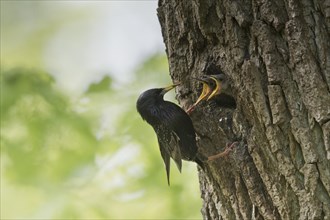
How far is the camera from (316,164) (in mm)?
1718

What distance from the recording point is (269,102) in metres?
1.81

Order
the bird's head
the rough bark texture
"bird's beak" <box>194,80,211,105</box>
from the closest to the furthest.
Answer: the rough bark texture → the bird's head → "bird's beak" <box>194,80,211,105</box>

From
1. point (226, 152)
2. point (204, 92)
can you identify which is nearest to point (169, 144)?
point (204, 92)

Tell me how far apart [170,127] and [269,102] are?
0.64 meters

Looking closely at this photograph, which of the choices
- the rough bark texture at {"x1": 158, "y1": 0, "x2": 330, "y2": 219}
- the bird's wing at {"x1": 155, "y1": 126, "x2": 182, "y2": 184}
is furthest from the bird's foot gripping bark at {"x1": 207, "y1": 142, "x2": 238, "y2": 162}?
the bird's wing at {"x1": 155, "y1": 126, "x2": 182, "y2": 184}

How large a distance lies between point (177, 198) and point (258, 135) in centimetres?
154

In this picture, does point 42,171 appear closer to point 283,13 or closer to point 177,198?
point 177,198

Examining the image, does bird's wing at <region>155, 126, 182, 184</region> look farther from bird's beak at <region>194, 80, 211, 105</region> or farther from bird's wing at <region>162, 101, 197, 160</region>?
bird's beak at <region>194, 80, 211, 105</region>

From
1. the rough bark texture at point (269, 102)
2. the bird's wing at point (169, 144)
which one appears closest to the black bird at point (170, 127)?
the bird's wing at point (169, 144)

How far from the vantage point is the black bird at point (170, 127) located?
2.18 m

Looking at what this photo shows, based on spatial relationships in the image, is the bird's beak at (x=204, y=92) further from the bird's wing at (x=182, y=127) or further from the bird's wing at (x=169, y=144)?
the bird's wing at (x=169, y=144)

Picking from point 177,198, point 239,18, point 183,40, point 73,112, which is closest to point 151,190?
point 177,198

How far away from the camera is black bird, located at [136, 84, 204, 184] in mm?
2182

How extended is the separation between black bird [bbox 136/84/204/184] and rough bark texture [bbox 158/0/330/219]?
4.7 inches
